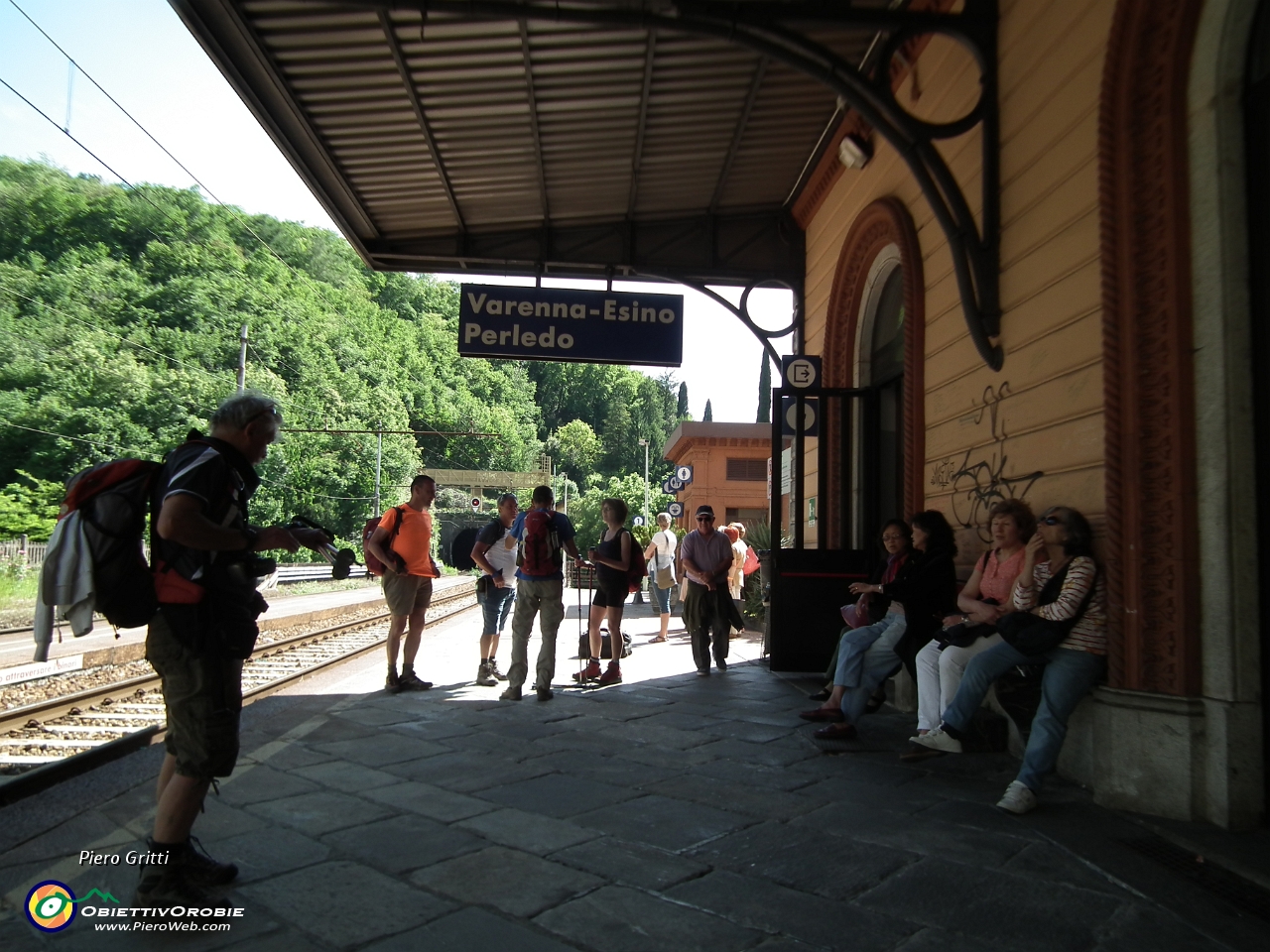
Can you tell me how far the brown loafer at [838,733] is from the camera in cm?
547

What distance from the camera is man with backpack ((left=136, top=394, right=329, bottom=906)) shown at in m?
2.90

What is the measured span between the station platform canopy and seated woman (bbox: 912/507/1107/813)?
3332mm

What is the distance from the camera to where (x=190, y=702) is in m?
2.94

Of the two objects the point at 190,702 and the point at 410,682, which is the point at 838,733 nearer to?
the point at 410,682

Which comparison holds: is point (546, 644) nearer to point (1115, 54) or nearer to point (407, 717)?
point (407, 717)

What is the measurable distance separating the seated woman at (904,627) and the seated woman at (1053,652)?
0.85m

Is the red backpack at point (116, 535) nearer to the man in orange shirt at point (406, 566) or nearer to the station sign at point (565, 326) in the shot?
the man in orange shirt at point (406, 566)

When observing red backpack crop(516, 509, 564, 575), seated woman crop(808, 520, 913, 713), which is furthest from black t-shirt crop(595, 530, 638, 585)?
seated woman crop(808, 520, 913, 713)

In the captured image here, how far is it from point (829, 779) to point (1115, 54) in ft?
12.1

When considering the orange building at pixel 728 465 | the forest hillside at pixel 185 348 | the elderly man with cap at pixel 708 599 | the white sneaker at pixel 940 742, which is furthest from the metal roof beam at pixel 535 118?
the orange building at pixel 728 465

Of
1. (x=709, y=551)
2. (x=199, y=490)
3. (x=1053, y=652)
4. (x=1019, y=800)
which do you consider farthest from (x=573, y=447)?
(x=199, y=490)

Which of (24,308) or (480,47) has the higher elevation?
(24,308)

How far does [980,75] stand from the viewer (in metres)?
5.90

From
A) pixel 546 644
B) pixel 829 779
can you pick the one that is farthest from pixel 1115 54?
pixel 546 644
